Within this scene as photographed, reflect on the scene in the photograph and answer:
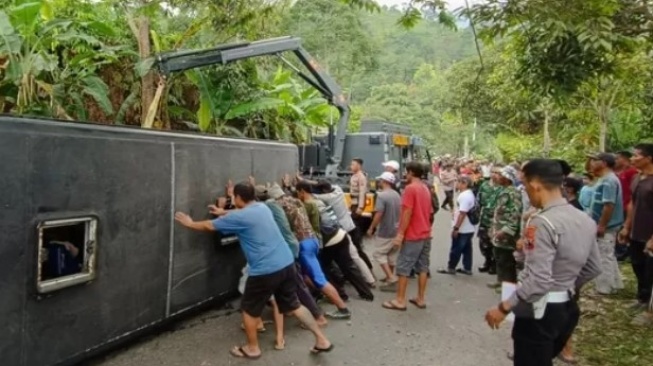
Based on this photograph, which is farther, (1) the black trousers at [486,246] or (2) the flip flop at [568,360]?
(1) the black trousers at [486,246]

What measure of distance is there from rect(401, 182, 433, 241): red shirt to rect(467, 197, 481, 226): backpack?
2163 millimetres

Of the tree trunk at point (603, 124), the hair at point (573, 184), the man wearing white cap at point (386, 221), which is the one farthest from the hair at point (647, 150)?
the tree trunk at point (603, 124)

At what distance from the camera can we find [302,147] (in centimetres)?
1223

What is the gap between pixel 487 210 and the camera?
8133 mm

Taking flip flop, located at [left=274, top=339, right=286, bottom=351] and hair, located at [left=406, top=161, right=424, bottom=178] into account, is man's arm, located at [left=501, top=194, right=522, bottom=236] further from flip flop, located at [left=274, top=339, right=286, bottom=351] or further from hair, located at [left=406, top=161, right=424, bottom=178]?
flip flop, located at [left=274, top=339, right=286, bottom=351]

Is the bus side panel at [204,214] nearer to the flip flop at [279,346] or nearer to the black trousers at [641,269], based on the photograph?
the flip flop at [279,346]

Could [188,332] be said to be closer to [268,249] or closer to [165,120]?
[268,249]

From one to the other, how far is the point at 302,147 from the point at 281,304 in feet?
24.6

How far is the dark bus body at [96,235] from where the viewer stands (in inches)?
145

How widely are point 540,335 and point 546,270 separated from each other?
419 millimetres

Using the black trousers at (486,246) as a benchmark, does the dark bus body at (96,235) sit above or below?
above

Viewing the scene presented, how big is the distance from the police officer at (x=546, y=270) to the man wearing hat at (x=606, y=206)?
3875 millimetres

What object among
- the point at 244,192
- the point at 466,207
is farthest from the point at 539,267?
the point at 466,207

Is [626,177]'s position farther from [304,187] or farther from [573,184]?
[304,187]
